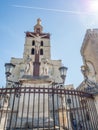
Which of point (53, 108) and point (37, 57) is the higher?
point (37, 57)

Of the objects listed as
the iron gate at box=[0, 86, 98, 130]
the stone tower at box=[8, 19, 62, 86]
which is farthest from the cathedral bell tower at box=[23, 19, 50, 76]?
the iron gate at box=[0, 86, 98, 130]

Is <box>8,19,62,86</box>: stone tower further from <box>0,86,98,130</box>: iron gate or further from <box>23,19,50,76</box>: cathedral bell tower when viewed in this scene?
<box>0,86,98,130</box>: iron gate

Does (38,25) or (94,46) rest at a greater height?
(38,25)

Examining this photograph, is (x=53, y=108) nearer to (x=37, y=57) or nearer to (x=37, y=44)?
(x=37, y=57)

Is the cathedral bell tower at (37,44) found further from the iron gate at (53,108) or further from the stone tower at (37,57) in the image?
the iron gate at (53,108)

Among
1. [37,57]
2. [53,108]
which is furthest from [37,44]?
[53,108]

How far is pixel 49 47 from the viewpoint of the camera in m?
35.0

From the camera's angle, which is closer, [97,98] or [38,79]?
[97,98]

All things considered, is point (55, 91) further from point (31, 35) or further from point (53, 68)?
point (31, 35)

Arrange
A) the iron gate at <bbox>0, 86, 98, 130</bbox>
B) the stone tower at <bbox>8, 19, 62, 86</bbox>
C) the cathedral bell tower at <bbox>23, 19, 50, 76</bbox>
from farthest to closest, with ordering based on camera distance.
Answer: the cathedral bell tower at <bbox>23, 19, 50, 76</bbox>
the stone tower at <bbox>8, 19, 62, 86</bbox>
the iron gate at <bbox>0, 86, 98, 130</bbox>

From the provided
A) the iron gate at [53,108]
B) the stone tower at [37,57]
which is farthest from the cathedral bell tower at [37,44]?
the iron gate at [53,108]

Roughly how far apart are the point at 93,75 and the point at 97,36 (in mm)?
2210

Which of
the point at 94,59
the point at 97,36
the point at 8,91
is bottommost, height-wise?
the point at 8,91

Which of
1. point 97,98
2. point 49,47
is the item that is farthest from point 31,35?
point 97,98
